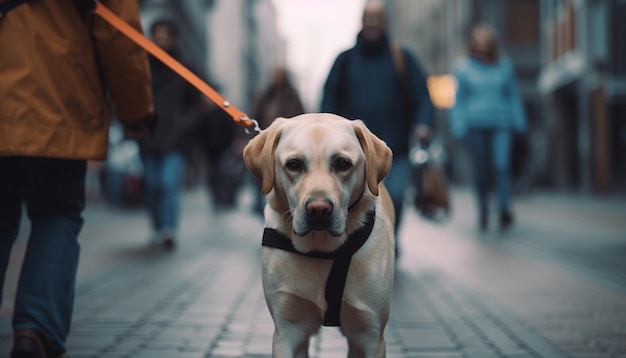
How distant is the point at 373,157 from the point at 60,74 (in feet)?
4.49

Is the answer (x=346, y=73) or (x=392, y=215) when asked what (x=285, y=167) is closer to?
(x=392, y=215)

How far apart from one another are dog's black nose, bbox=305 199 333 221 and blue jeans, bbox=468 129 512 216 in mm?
8189

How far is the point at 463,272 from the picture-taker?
7.41m

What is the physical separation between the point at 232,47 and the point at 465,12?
143 feet

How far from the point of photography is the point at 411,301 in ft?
19.3

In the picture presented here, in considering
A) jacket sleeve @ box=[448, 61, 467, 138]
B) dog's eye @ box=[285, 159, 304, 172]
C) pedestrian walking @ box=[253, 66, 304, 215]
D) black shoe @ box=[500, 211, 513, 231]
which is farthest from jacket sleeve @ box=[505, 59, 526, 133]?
dog's eye @ box=[285, 159, 304, 172]

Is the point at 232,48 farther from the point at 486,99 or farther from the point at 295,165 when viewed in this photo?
the point at 295,165

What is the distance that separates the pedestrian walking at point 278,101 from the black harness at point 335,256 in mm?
7208

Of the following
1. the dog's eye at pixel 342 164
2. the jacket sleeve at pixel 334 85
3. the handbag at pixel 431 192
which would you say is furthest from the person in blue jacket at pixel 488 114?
the dog's eye at pixel 342 164

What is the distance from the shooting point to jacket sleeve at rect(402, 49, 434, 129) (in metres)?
7.30

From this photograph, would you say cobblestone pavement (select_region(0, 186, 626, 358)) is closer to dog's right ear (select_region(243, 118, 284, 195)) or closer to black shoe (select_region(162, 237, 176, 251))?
black shoe (select_region(162, 237, 176, 251))

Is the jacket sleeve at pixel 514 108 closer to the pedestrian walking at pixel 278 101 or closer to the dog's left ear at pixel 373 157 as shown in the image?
the pedestrian walking at pixel 278 101

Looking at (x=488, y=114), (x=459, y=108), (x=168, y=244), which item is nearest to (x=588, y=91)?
(x=459, y=108)

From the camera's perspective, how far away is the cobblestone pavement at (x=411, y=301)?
4492 mm
